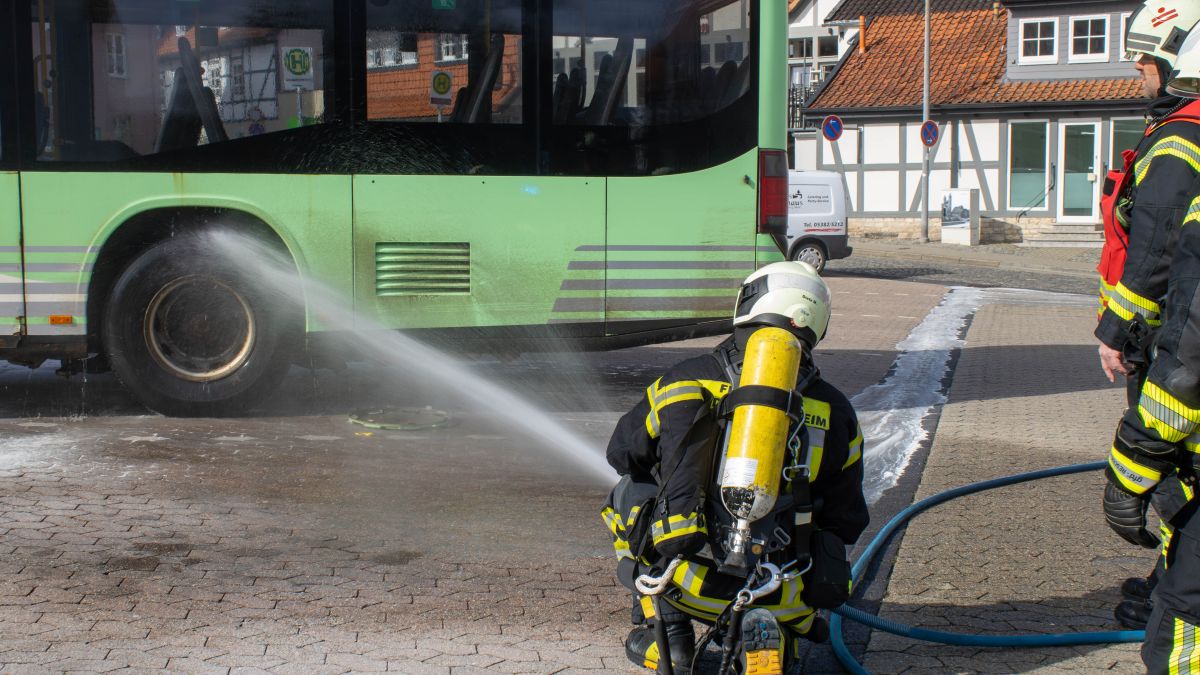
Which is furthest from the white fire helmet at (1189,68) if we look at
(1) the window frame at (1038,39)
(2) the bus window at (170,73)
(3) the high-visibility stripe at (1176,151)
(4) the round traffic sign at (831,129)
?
(1) the window frame at (1038,39)

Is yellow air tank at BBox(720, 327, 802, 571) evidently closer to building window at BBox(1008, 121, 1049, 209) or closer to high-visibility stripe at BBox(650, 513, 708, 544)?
high-visibility stripe at BBox(650, 513, 708, 544)

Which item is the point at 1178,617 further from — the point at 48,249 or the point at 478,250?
the point at 48,249

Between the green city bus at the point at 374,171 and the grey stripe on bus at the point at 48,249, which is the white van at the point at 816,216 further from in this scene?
the grey stripe on bus at the point at 48,249

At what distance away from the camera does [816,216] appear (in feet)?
81.7

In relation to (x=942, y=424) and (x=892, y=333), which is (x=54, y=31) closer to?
(x=942, y=424)

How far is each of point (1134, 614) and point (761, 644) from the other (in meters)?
1.93

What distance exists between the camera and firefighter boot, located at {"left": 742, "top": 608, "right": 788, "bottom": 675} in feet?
12.3

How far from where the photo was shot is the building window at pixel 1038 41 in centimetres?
3744

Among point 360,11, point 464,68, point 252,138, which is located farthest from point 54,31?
point 464,68

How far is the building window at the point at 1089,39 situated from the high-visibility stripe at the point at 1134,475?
35540 millimetres

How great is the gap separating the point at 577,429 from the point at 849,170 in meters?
32.8

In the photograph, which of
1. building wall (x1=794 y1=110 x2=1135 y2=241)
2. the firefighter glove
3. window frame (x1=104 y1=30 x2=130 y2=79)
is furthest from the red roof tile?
the firefighter glove

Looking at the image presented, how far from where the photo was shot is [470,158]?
901 centimetres

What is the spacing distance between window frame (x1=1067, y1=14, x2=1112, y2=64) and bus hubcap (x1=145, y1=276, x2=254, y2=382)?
32.4 meters
